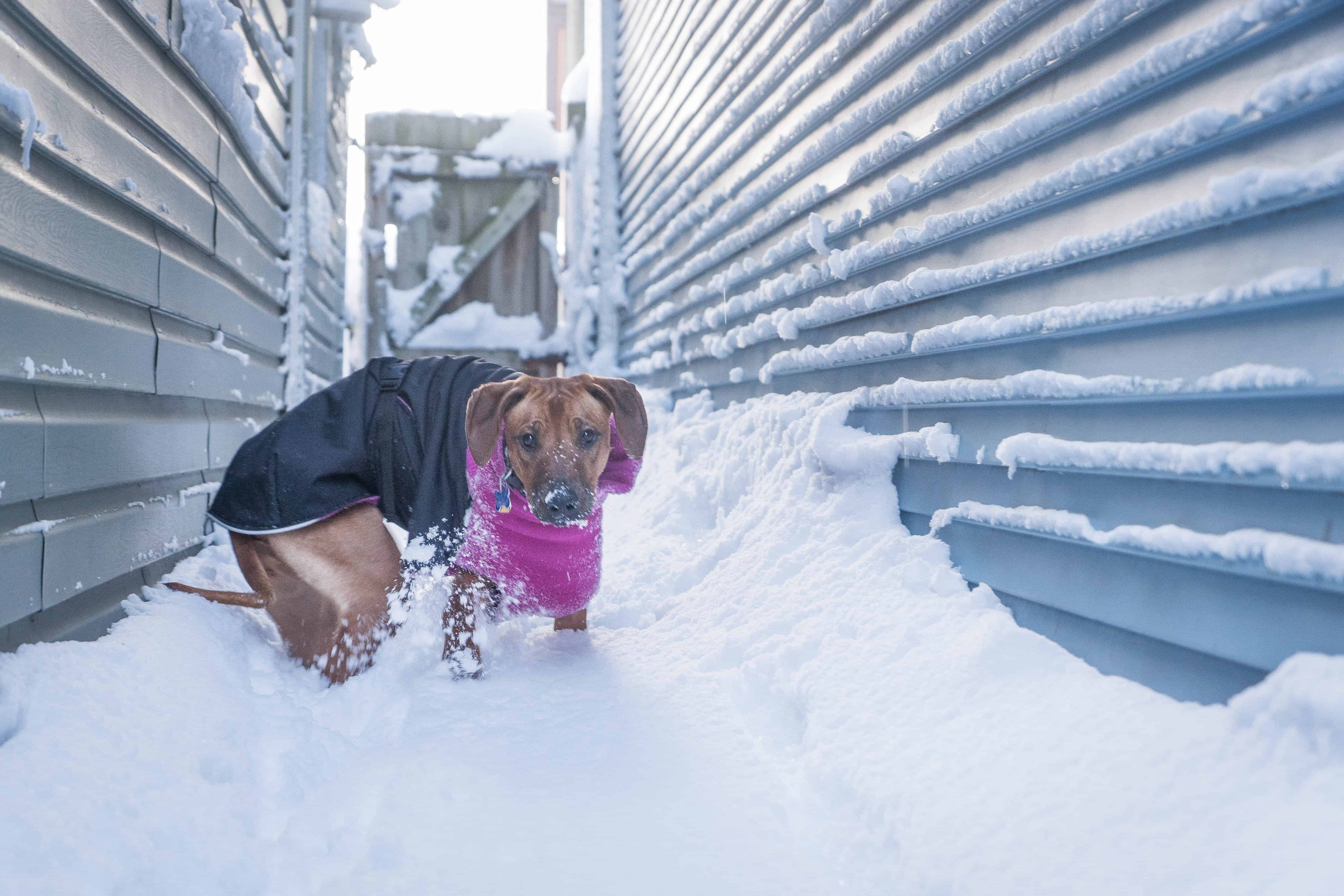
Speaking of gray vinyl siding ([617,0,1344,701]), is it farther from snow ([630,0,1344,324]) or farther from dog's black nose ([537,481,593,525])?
dog's black nose ([537,481,593,525])

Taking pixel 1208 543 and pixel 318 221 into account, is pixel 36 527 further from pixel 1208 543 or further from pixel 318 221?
pixel 318 221

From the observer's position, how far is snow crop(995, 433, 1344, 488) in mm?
1153

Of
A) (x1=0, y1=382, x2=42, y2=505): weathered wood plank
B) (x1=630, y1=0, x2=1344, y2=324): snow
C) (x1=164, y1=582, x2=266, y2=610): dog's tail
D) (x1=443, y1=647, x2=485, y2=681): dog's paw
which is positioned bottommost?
(x1=443, y1=647, x2=485, y2=681): dog's paw

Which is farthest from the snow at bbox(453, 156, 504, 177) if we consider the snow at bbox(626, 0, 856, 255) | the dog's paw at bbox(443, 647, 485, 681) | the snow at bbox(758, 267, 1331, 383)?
the dog's paw at bbox(443, 647, 485, 681)

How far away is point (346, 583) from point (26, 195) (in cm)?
123

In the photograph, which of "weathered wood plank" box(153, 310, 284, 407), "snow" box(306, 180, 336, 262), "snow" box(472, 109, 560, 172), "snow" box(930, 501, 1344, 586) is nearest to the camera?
"snow" box(930, 501, 1344, 586)

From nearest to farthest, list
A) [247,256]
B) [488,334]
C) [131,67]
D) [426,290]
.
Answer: [131,67] → [247,256] → [426,290] → [488,334]

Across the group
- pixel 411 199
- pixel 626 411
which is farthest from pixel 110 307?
pixel 411 199

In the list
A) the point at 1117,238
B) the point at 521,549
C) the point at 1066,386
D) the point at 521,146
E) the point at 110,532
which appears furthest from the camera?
the point at 521,146

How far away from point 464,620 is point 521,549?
28 cm

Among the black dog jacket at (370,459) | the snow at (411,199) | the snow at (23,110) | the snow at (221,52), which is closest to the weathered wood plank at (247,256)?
the snow at (221,52)

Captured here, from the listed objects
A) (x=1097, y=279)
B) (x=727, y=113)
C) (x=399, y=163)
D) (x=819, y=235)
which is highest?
(x=399, y=163)

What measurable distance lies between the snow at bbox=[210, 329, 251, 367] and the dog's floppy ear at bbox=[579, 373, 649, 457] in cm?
156

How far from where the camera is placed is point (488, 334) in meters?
7.64
